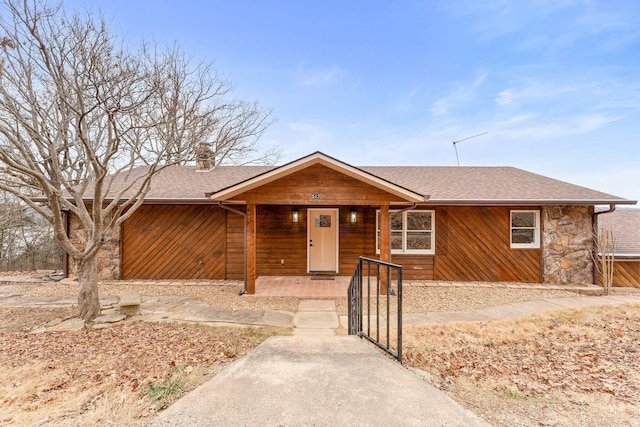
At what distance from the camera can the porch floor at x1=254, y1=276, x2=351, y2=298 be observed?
652cm

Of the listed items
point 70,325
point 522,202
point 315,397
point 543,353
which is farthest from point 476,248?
point 70,325

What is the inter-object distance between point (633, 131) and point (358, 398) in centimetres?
1811

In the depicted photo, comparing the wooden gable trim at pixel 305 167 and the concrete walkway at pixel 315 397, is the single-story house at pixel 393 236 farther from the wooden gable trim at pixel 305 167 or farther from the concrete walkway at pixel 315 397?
the concrete walkway at pixel 315 397

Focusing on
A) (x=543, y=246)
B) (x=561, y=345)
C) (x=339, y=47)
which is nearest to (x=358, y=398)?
(x=561, y=345)

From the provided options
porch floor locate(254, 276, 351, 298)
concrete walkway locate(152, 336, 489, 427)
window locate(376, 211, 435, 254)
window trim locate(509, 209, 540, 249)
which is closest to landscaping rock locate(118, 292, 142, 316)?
porch floor locate(254, 276, 351, 298)

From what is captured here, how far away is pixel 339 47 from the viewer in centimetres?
1170

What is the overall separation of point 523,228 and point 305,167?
6.48 m

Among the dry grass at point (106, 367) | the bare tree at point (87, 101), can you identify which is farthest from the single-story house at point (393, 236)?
the dry grass at point (106, 367)

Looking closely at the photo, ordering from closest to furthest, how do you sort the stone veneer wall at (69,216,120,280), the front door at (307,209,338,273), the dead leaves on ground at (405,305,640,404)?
the dead leaves on ground at (405,305,640,404)
the stone veneer wall at (69,216,120,280)
the front door at (307,209,338,273)

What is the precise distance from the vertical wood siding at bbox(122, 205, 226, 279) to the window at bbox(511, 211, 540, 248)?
8.25m

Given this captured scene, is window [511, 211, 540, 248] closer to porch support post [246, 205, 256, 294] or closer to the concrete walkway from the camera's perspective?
porch support post [246, 205, 256, 294]

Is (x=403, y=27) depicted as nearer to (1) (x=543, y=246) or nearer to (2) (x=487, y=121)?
(2) (x=487, y=121)

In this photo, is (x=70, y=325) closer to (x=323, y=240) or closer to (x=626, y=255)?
(x=323, y=240)

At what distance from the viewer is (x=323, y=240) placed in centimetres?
837
